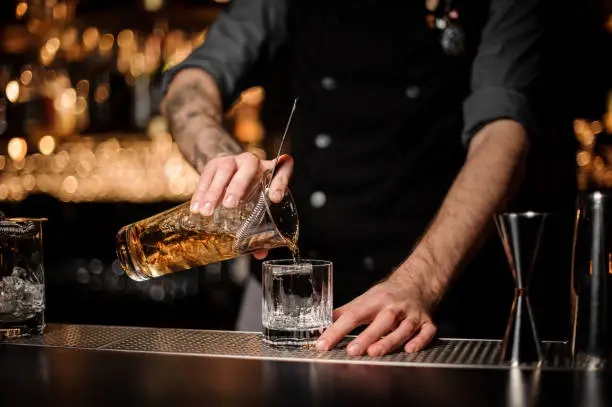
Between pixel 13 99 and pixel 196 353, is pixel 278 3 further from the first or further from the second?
pixel 13 99

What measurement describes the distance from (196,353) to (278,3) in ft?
4.33

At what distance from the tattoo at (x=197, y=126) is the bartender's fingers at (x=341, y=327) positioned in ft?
2.35

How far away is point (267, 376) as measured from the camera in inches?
47.2

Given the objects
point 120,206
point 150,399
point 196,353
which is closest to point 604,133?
point 120,206

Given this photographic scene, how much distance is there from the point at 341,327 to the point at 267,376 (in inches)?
8.7

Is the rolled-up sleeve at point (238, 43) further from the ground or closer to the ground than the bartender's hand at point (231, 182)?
further from the ground

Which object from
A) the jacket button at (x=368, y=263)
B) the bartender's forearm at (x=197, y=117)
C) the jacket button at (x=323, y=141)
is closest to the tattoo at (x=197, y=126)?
the bartender's forearm at (x=197, y=117)

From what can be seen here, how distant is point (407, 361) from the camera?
51.5 inches

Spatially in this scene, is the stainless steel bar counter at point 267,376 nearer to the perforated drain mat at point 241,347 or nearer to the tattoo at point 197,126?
the perforated drain mat at point 241,347

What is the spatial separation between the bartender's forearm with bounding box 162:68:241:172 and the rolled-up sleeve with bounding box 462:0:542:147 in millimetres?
588

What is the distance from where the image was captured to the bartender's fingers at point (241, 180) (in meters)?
1.36

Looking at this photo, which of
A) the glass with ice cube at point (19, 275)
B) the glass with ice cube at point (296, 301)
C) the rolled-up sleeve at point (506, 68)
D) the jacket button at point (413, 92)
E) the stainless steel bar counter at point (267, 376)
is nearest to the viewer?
the stainless steel bar counter at point (267, 376)

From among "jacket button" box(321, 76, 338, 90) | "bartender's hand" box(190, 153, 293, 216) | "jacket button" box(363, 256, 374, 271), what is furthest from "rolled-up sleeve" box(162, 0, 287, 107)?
"bartender's hand" box(190, 153, 293, 216)

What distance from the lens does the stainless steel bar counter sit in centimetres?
108
